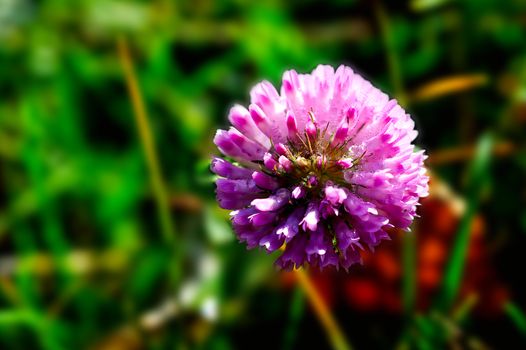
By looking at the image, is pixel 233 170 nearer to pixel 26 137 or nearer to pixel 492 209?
pixel 492 209

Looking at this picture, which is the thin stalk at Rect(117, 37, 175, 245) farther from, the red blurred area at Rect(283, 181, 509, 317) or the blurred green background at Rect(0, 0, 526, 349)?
the red blurred area at Rect(283, 181, 509, 317)

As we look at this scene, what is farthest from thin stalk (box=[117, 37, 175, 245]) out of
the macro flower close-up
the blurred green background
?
the macro flower close-up

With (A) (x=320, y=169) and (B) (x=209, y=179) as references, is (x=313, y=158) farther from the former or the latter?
(B) (x=209, y=179)

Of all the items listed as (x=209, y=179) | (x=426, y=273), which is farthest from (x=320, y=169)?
(x=426, y=273)

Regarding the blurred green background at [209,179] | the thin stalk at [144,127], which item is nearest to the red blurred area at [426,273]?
the blurred green background at [209,179]

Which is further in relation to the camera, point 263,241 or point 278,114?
point 278,114

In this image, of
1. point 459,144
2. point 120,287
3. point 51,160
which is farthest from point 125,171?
point 459,144
